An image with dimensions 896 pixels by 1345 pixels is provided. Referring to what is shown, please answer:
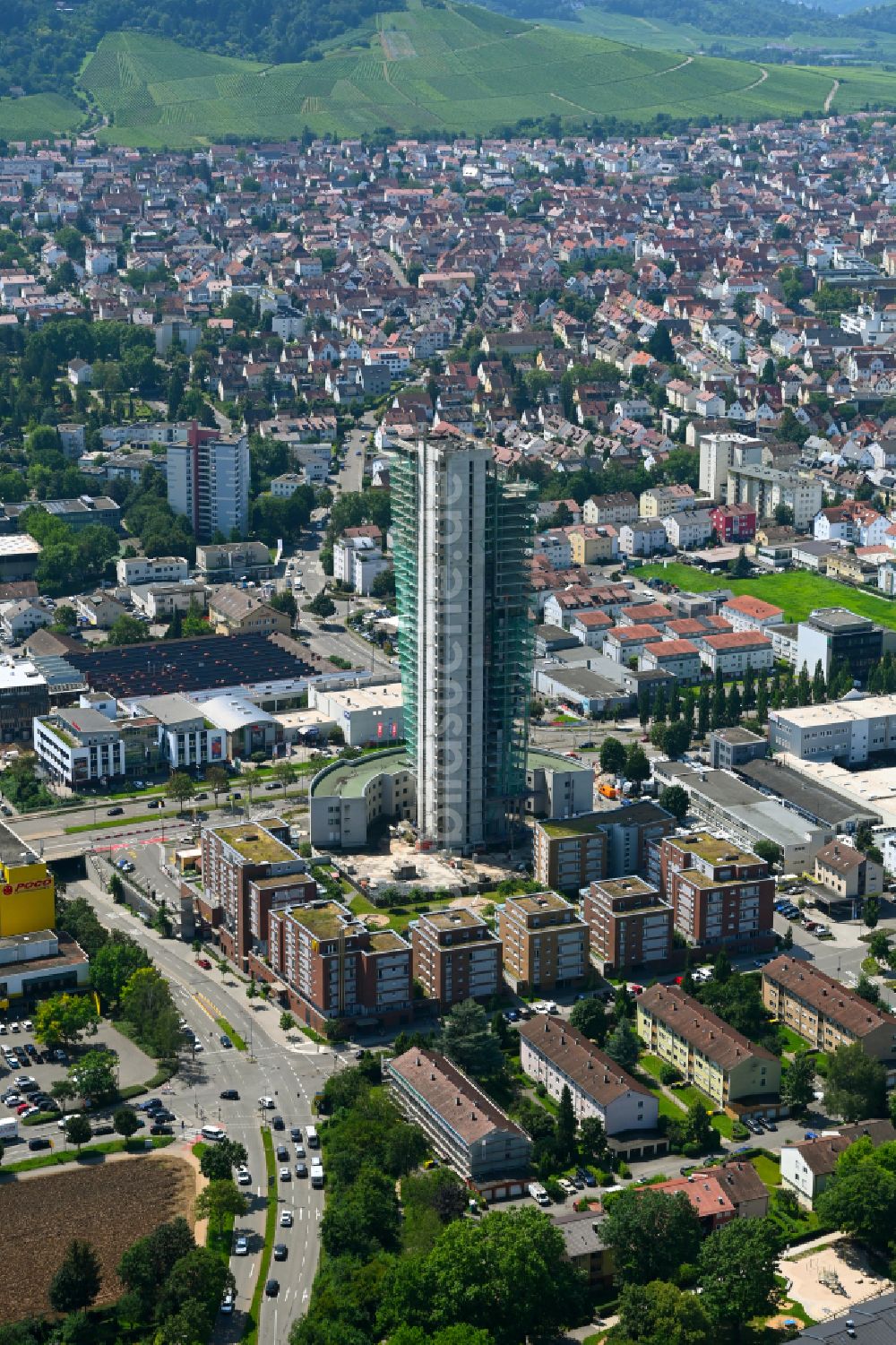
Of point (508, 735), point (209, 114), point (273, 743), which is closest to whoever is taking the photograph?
point (508, 735)

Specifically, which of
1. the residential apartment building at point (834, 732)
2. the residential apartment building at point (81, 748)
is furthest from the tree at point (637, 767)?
the residential apartment building at point (81, 748)

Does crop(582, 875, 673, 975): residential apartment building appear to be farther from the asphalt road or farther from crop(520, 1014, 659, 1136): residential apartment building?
the asphalt road

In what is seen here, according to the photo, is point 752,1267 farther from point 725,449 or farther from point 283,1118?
point 725,449

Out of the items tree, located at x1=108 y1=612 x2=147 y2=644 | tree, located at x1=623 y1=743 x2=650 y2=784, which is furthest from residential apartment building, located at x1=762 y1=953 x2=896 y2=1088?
tree, located at x1=108 y1=612 x2=147 y2=644

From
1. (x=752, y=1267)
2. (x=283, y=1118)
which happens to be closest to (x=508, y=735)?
(x=283, y=1118)

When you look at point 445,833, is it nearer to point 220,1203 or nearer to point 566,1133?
point 566,1133
